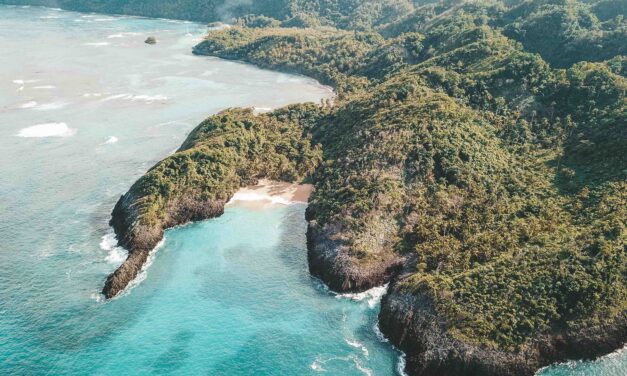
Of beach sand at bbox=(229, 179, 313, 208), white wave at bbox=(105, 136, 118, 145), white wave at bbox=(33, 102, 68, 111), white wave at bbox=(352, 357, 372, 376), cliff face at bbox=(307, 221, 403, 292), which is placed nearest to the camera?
white wave at bbox=(352, 357, 372, 376)

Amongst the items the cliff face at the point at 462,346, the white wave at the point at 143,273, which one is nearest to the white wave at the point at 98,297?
the white wave at the point at 143,273

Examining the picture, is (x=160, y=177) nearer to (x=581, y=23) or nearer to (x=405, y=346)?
(x=405, y=346)

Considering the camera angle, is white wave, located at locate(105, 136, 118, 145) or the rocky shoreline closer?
the rocky shoreline

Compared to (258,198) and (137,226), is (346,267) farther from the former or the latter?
(137,226)

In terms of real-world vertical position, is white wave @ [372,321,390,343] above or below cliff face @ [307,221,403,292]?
below

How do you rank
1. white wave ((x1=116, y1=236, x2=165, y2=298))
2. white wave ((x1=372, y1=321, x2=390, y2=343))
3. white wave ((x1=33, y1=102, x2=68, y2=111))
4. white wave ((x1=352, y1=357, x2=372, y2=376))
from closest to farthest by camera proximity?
white wave ((x1=352, y1=357, x2=372, y2=376)), white wave ((x1=372, y1=321, x2=390, y2=343)), white wave ((x1=116, y1=236, x2=165, y2=298)), white wave ((x1=33, y1=102, x2=68, y2=111))

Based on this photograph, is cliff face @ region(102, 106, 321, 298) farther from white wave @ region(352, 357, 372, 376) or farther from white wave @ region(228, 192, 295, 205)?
white wave @ region(352, 357, 372, 376)

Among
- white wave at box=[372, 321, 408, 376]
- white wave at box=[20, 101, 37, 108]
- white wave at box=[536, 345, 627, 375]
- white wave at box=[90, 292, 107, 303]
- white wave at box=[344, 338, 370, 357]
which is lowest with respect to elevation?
white wave at box=[90, 292, 107, 303]

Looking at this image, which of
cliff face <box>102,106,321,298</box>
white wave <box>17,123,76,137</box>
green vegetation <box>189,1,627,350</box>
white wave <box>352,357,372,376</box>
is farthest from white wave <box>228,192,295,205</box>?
white wave <box>17,123,76,137</box>
